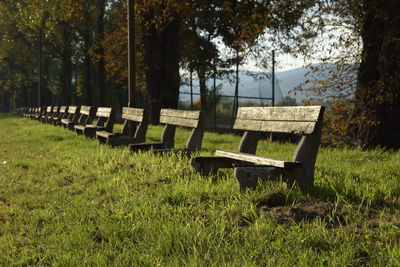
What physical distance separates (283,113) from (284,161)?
39.4 inches

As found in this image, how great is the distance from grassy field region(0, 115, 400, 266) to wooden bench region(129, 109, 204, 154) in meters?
1.18

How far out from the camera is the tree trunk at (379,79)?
885cm

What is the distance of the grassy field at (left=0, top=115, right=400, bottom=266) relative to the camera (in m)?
2.98

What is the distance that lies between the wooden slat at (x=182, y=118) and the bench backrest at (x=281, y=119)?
0.94 metres

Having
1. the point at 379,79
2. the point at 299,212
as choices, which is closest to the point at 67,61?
the point at 379,79

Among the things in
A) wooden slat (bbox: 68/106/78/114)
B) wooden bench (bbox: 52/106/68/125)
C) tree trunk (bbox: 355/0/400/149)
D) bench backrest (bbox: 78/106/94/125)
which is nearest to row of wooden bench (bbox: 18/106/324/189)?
tree trunk (bbox: 355/0/400/149)

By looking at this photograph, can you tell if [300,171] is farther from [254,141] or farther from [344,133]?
[344,133]

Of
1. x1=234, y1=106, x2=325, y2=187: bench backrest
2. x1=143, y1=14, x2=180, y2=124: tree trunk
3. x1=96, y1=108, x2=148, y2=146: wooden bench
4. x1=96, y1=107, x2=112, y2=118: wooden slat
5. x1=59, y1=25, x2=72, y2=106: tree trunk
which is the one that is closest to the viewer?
x1=234, y1=106, x2=325, y2=187: bench backrest

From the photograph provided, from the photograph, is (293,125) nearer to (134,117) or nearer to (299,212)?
(299,212)

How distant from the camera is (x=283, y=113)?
5.23 m

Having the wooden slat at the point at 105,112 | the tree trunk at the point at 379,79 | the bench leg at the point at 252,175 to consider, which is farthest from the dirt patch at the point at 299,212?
the wooden slat at the point at 105,112

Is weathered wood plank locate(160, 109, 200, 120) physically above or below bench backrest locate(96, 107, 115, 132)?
above

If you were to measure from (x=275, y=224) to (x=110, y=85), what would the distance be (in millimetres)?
45900

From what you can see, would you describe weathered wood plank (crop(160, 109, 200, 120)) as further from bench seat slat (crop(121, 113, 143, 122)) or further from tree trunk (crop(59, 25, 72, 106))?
tree trunk (crop(59, 25, 72, 106))
